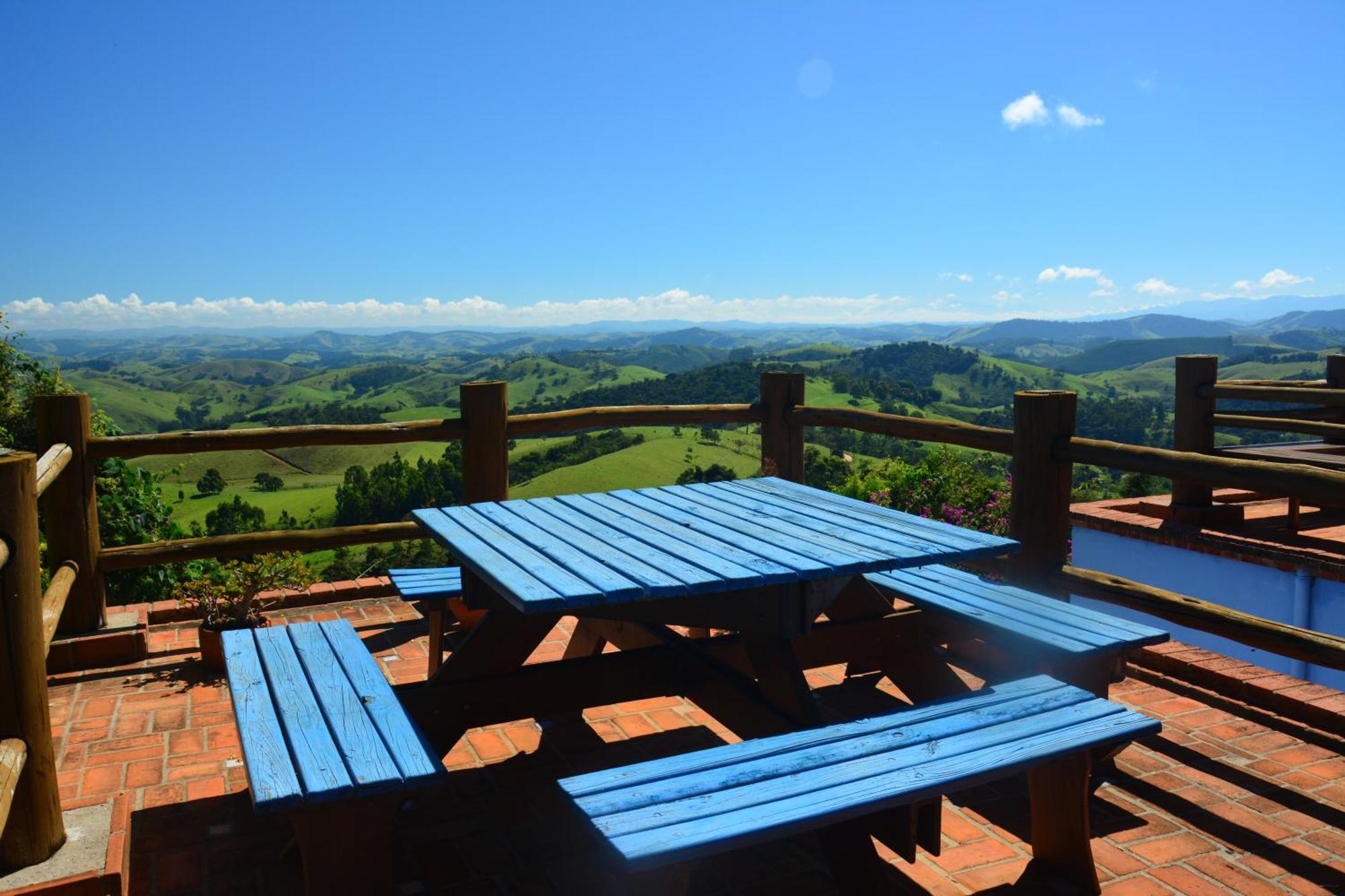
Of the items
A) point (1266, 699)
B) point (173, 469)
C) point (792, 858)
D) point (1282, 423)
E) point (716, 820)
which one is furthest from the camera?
point (173, 469)

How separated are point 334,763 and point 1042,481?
8.77 feet

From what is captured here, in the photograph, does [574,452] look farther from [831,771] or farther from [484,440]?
[831,771]

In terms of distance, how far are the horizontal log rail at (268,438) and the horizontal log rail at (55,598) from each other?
54 cm

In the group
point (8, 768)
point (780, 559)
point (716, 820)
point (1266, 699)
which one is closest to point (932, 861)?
point (780, 559)

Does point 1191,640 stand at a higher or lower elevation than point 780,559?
lower

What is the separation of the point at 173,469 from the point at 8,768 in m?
7.62

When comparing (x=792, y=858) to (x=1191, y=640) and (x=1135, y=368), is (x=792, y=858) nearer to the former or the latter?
(x=1191, y=640)

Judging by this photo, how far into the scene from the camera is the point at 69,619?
13.7 ft

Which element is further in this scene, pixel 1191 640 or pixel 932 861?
pixel 1191 640

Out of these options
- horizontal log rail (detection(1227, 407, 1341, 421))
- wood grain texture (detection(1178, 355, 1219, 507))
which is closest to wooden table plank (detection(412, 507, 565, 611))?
wood grain texture (detection(1178, 355, 1219, 507))

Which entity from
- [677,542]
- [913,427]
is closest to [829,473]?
[913,427]

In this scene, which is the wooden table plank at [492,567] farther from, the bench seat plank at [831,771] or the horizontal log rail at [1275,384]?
the horizontal log rail at [1275,384]

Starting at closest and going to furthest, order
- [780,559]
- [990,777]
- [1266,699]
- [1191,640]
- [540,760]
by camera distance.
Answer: [990,777] → [780,559] → [540,760] → [1266,699] → [1191,640]

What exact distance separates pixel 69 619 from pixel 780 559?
3461 mm
